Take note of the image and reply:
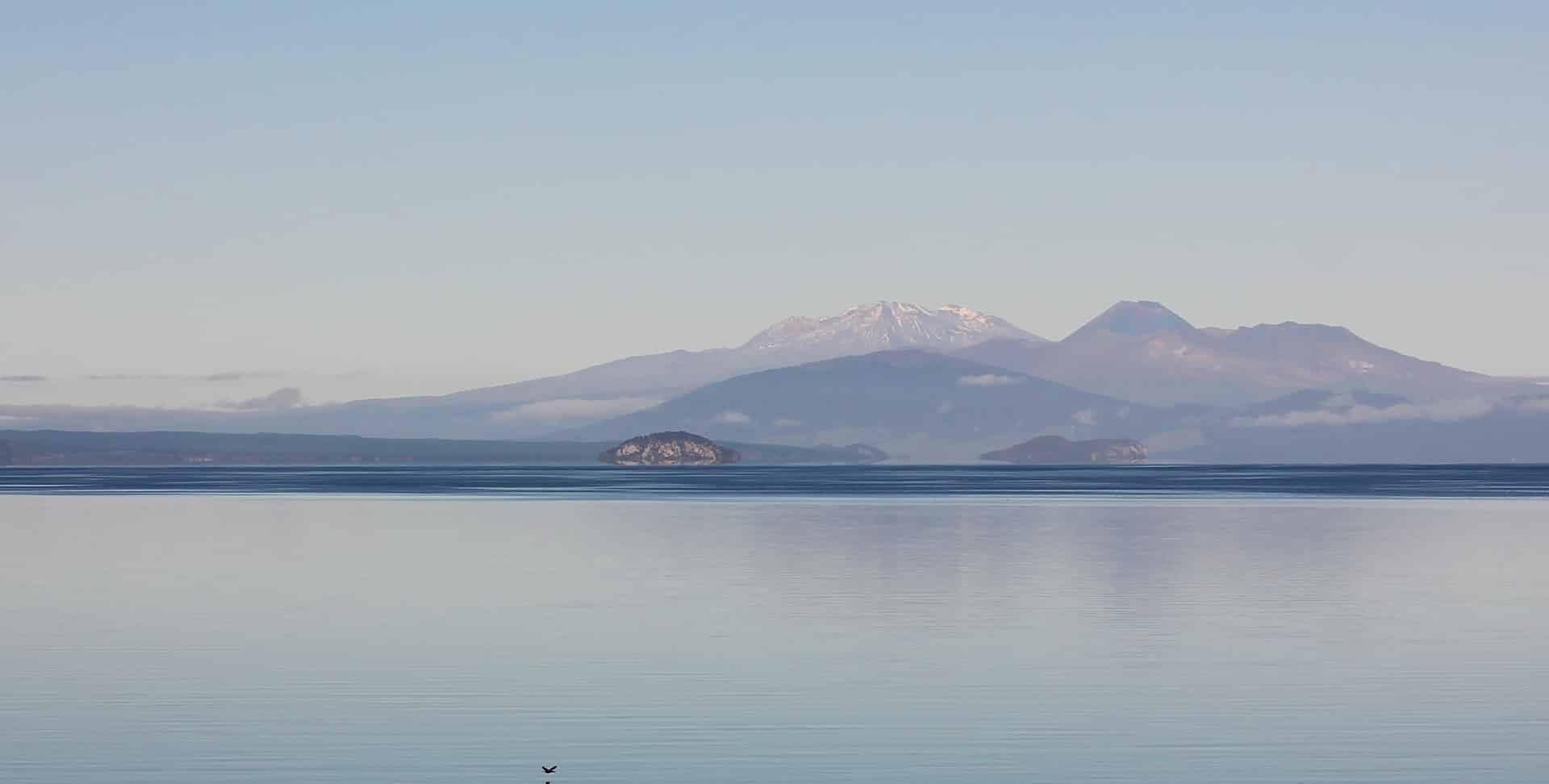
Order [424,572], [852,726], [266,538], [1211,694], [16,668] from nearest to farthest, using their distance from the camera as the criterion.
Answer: [852,726] < [1211,694] < [16,668] < [424,572] < [266,538]

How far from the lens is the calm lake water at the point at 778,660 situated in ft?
93.1

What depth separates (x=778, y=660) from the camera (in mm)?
39344

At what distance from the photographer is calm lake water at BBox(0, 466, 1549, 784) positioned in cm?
2839

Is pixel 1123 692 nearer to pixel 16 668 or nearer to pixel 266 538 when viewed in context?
pixel 16 668

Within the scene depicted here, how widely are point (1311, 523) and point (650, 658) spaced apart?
6715cm

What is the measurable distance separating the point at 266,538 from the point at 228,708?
5415cm

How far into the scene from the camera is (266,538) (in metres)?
85.6

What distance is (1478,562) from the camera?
67.8 m

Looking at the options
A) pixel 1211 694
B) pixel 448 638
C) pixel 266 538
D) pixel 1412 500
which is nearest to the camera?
pixel 1211 694

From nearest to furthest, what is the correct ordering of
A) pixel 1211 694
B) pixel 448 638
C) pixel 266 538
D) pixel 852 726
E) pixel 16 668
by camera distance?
pixel 852 726 < pixel 1211 694 < pixel 16 668 < pixel 448 638 < pixel 266 538

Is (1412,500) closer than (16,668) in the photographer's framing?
No

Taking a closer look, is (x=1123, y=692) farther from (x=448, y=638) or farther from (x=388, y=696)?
(x=448, y=638)

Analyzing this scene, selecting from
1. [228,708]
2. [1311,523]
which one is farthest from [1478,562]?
[228,708]

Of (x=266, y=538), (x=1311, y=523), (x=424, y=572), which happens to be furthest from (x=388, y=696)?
(x=1311, y=523)
